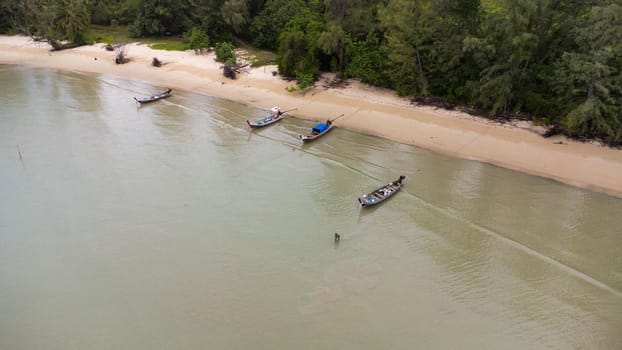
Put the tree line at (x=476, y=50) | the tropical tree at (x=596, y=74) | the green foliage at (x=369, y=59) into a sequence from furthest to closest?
the green foliage at (x=369, y=59)
the tree line at (x=476, y=50)
the tropical tree at (x=596, y=74)

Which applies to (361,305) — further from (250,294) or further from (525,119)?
(525,119)

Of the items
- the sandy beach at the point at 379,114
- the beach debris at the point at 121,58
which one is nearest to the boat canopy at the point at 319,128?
the sandy beach at the point at 379,114

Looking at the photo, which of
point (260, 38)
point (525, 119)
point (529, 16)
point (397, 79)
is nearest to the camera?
point (529, 16)

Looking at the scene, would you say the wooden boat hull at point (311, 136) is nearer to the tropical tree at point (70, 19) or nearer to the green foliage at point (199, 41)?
the green foliage at point (199, 41)

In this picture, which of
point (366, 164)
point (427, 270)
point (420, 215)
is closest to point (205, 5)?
point (366, 164)

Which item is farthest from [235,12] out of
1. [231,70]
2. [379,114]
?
[379,114]

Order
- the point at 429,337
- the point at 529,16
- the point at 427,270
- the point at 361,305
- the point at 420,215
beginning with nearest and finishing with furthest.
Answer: the point at 429,337, the point at 361,305, the point at 427,270, the point at 420,215, the point at 529,16
